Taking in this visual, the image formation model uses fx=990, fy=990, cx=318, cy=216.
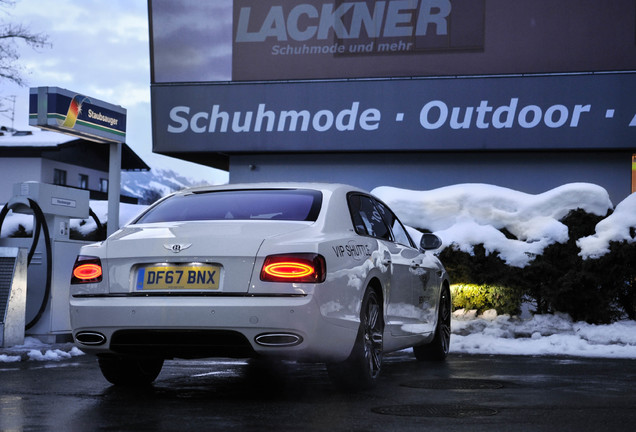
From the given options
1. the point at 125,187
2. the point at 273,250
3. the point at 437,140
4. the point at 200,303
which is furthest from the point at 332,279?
the point at 125,187

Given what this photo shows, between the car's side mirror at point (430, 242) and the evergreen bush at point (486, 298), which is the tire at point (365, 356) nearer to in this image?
the car's side mirror at point (430, 242)

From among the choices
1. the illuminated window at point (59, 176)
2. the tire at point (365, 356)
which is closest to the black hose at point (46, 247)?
the tire at point (365, 356)

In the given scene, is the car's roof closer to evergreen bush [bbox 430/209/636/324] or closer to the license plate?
the license plate

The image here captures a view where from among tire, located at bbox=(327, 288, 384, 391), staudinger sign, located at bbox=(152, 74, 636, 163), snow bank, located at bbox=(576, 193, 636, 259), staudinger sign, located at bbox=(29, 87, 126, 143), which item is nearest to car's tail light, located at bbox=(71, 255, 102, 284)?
tire, located at bbox=(327, 288, 384, 391)

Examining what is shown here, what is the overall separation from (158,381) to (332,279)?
6.98ft

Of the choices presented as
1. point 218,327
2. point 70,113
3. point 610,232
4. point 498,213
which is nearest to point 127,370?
point 218,327

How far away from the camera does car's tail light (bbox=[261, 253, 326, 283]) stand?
6.32m

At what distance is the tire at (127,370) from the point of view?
7.27 meters

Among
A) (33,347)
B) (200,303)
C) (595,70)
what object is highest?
(595,70)

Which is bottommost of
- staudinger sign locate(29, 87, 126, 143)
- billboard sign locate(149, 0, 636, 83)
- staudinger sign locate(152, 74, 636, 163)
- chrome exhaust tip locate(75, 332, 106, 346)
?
chrome exhaust tip locate(75, 332, 106, 346)

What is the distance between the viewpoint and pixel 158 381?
784 cm

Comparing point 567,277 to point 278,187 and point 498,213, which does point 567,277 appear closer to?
point 498,213

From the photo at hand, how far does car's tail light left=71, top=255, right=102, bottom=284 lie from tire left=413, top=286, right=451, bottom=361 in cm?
385

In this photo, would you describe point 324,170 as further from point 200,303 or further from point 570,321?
point 200,303
